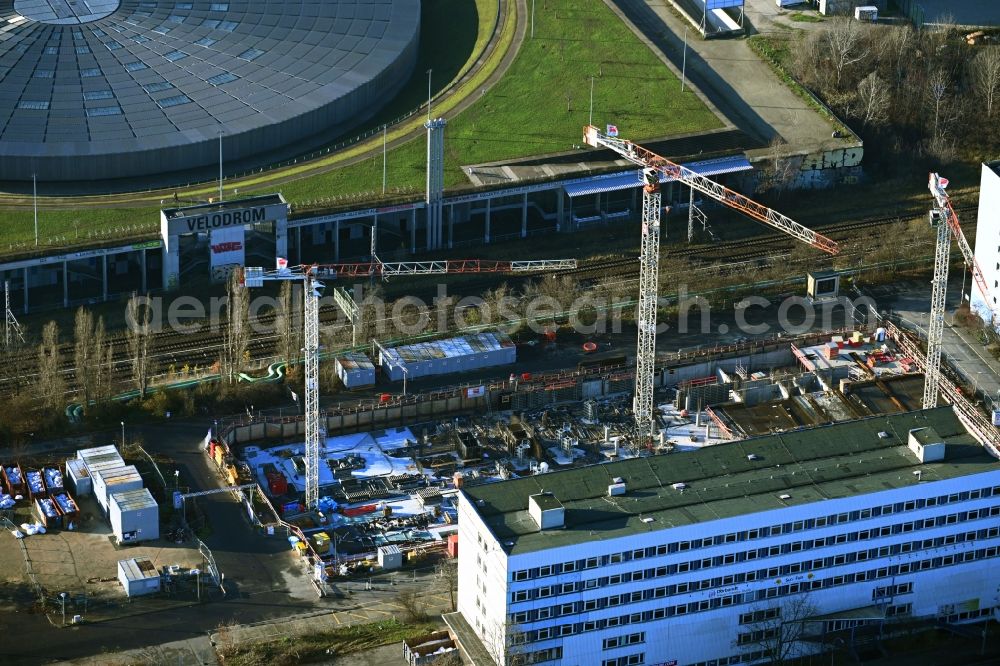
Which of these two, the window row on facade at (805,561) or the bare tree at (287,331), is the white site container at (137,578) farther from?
the bare tree at (287,331)

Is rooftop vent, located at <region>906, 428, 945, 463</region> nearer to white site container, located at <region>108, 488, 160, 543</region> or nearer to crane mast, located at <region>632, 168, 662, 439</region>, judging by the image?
crane mast, located at <region>632, 168, 662, 439</region>

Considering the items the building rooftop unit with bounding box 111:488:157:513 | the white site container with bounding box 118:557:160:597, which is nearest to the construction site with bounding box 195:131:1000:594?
the building rooftop unit with bounding box 111:488:157:513

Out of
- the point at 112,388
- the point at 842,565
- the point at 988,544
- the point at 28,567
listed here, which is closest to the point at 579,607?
the point at 842,565

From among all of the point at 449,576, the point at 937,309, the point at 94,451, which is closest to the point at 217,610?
the point at 449,576

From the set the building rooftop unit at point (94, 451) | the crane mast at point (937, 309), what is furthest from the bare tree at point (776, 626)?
the building rooftop unit at point (94, 451)

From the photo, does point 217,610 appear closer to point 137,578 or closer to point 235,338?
point 137,578

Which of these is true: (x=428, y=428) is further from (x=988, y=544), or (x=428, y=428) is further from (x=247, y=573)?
(x=988, y=544)
